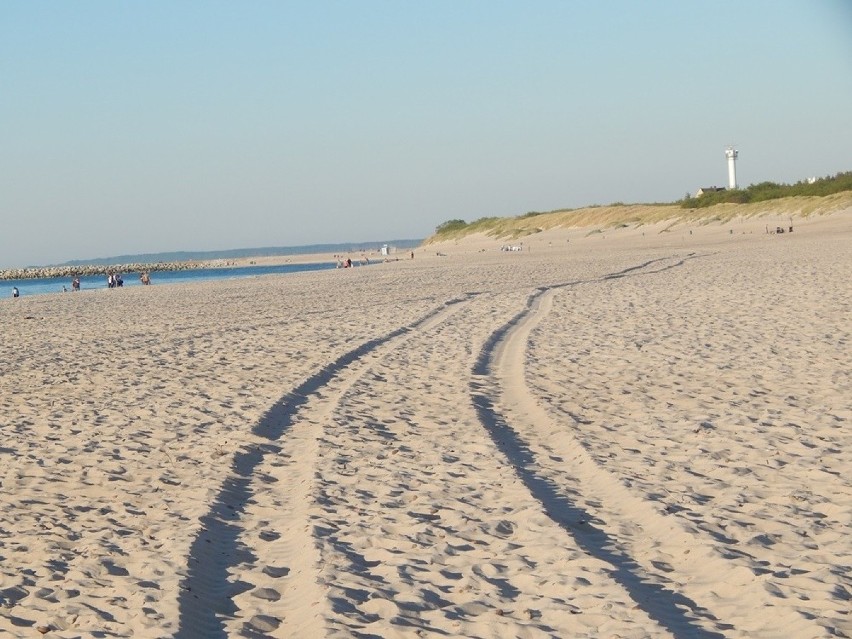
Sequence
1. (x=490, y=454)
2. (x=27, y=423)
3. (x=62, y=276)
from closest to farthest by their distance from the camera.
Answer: (x=490, y=454), (x=27, y=423), (x=62, y=276)

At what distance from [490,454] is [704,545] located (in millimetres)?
2670

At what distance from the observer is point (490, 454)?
310 inches

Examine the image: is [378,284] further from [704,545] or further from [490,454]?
[704,545]

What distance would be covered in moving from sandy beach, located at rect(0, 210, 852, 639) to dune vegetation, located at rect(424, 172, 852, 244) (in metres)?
48.1

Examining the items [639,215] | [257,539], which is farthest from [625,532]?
[639,215]

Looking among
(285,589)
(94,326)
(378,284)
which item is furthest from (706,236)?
(285,589)

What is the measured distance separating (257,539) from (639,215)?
7513cm

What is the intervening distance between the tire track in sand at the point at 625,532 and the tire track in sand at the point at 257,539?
154 centimetres

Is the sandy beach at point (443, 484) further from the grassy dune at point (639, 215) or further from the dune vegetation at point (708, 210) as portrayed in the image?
the dune vegetation at point (708, 210)

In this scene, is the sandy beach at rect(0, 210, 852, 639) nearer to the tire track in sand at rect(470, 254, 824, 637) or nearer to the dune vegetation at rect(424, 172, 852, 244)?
the tire track in sand at rect(470, 254, 824, 637)

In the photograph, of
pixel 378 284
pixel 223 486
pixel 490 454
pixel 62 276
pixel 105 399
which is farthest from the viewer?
pixel 62 276

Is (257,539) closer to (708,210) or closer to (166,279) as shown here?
(708,210)

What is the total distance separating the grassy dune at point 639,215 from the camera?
5932 centimetres

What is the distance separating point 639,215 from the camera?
78.4m
